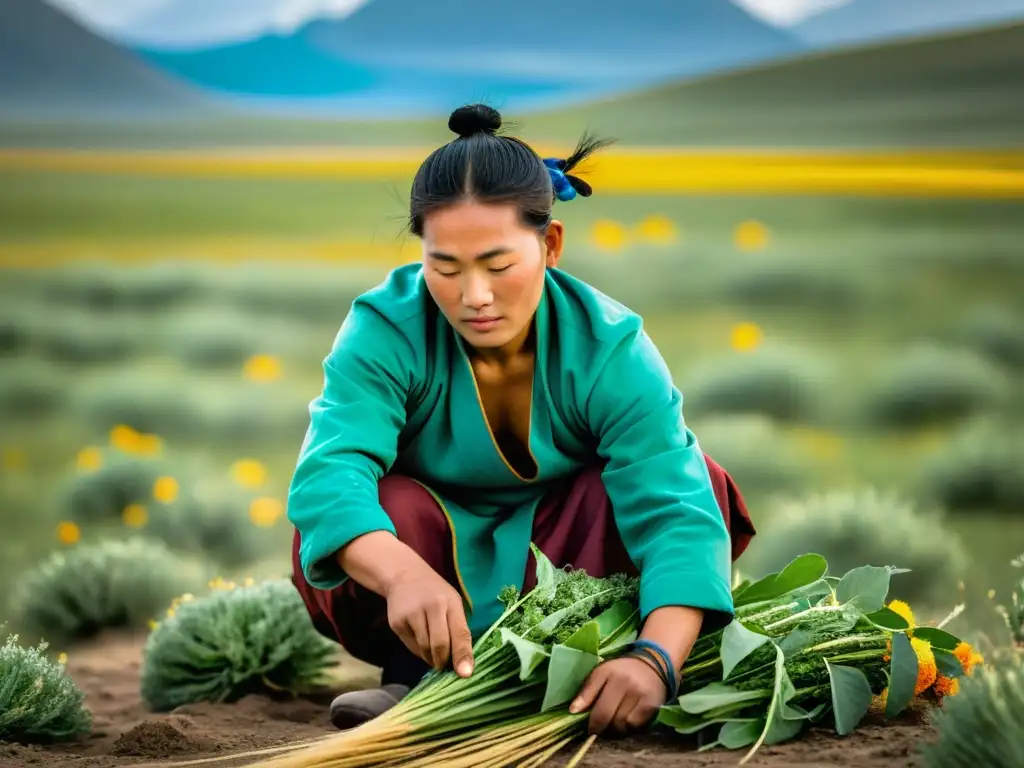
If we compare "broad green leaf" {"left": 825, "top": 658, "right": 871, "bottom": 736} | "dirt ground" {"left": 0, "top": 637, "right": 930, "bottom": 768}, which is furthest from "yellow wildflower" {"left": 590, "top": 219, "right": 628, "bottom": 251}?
"broad green leaf" {"left": 825, "top": 658, "right": 871, "bottom": 736}

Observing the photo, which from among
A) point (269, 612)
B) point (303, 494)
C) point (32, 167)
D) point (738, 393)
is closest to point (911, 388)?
point (738, 393)

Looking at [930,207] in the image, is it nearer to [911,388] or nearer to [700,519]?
[911,388]

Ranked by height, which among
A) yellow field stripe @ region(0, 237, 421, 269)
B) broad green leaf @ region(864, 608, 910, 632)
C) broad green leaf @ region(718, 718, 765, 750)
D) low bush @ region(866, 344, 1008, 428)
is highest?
yellow field stripe @ region(0, 237, 421, 269)

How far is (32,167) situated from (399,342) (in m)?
10.7

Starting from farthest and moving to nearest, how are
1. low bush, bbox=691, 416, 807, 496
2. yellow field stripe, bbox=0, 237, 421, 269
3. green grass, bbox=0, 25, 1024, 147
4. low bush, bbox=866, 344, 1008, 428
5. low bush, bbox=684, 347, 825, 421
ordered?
green grass, bbox=0, 25, 1024, 147 → yellow field stripe, bbox=0, 237, 421, 269 → low bush, bbox=866, 344, 1008, 428 → low bush, bbox=684, 347, 825, 421 → low bush, bbox=691, 416, 807, 496

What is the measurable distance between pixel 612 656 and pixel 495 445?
1.73 feet

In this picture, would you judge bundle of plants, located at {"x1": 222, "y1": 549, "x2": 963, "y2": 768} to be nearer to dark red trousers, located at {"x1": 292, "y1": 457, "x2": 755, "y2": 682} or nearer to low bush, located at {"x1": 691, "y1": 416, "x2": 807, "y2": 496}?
dark red trousers, located at {"x1": 292, "y1": 457, "x2": 755, "y2": 682}

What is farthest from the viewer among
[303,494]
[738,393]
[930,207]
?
[930,207]

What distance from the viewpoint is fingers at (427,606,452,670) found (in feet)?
7.79

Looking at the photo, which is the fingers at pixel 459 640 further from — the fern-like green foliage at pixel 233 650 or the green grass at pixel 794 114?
the green grass at pixel 794 114

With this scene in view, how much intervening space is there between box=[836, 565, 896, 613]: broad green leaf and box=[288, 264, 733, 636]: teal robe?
1.01 ft

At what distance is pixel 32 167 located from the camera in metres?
12.3

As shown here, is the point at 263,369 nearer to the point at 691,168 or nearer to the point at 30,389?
the point at 30,389

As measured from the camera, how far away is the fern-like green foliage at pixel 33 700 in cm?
269
